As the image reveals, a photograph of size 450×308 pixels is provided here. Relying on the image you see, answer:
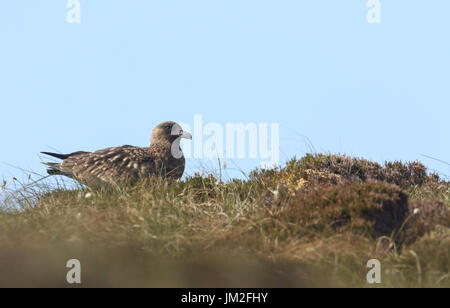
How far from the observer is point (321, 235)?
25.4ft

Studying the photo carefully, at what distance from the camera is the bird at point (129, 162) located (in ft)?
38.6

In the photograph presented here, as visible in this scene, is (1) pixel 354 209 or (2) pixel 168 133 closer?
(1) pixel 354 209

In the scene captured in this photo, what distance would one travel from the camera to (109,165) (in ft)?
39.1

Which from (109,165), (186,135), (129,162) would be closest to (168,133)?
(186,135)

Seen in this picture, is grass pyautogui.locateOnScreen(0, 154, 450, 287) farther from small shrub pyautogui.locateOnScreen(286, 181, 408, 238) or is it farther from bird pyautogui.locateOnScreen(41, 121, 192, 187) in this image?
bird pyautogui.locateOnScreen(41, 121, 192, 187)

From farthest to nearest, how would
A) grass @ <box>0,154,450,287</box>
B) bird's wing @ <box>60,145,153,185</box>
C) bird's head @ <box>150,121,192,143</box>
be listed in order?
bird's head @ <box>150,121,192,143</box> → bird's wing @ <box>60,145,153,185</box> → grass @ <box>0,154,450,287</box>

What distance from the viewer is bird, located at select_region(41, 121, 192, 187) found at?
11773 millimetres

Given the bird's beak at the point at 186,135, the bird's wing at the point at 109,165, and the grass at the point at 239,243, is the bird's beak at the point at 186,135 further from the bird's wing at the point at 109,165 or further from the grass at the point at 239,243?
the grass at the point at 239,243

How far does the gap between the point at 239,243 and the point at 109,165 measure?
5379mm

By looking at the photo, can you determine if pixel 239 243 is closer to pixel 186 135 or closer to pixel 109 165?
pixel 109 165

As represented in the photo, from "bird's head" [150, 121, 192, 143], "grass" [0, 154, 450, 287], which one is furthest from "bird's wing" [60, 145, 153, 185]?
"grass" [0, 154, 450, 287]

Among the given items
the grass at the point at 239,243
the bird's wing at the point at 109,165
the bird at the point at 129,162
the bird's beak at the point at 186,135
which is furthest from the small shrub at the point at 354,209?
the bird's beak at the point at 186,135

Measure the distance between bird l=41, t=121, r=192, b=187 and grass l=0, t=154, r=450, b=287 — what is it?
2012 millimetres
